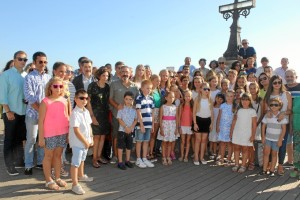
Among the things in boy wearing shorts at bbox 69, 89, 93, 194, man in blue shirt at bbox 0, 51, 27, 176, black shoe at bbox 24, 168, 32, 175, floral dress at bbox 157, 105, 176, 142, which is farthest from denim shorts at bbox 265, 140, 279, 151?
man in blue shirt at bbox 0, 51, 27, 176

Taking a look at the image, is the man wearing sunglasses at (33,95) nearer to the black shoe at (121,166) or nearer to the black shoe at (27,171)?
the black shoe at (27,171)

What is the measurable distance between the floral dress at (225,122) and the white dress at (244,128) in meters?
0.33

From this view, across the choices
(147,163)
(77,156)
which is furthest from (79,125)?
(147,163)

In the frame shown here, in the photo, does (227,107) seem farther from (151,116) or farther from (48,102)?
(48,102)

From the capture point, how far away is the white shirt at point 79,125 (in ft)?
14.0

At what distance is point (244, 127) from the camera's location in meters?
5.64

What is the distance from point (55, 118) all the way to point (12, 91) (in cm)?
125

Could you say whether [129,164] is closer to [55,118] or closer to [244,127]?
[55,118]

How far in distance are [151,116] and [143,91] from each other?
0.58 m

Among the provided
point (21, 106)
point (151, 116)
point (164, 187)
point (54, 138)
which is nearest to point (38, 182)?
point (54, 138)

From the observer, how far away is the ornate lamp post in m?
17.1

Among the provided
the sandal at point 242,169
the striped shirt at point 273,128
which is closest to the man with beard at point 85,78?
the sandal at point 242,169

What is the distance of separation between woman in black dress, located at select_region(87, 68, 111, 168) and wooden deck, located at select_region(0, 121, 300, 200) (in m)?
0.48

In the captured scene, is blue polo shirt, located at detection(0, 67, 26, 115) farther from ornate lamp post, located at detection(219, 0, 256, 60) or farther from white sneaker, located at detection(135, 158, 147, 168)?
ornate lamp post, located at detection(219, 0, 256, 60)
